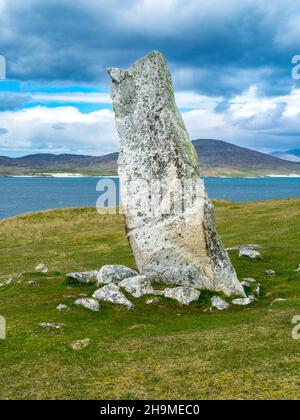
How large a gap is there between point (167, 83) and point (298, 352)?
16.3 meters

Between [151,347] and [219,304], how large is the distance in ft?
21.8

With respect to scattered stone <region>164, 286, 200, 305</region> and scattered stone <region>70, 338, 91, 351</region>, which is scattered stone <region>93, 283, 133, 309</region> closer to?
scattered stone <region>164, 286, 200, 305</region>

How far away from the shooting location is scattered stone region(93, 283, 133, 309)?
23094 mm

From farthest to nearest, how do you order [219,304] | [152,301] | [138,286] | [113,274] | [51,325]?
[113,274]
[138,286]
[219,304]
[152,301]
[51,325]

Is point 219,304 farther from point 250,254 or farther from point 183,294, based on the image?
point 250,254

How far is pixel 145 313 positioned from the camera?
22.3m

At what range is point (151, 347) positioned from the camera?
18.0m

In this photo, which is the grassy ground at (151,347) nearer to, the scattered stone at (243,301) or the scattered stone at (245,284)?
the scattered stone at (243,301)

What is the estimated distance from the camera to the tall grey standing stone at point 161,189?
84.0 ft

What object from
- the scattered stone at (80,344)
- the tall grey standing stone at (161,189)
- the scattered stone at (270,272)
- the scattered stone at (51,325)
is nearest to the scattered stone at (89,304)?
the scattered stone at (51,325)

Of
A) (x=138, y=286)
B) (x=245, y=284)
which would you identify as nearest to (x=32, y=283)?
(x=138, y=286)

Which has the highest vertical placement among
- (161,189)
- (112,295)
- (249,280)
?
(161,189)

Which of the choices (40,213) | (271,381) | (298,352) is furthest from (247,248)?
(40,213)

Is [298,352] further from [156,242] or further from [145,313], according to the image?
[156,242]
